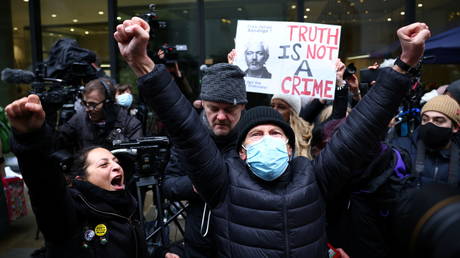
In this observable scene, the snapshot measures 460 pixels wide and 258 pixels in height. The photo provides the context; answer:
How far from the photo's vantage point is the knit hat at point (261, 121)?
6.32 feet

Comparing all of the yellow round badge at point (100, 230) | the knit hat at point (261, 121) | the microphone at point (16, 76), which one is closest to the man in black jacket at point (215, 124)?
the knit hat at point (261, 121)

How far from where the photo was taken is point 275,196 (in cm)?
177

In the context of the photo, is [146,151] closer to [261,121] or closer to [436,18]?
[261,121]

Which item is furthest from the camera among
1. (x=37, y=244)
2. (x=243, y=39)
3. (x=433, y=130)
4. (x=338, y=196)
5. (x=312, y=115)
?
(x=37, y=244)

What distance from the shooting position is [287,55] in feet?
11.6

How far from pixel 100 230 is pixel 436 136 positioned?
7.83ft

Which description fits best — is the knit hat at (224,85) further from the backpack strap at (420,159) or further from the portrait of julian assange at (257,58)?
the backpack strap at (420,159)

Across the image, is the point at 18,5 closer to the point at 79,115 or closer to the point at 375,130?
the point at 79,115

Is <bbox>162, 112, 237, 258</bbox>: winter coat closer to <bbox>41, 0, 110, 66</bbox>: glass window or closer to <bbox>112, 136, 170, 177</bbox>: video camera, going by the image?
<bbox>112, 136, 170, 177</bbox>: video camera

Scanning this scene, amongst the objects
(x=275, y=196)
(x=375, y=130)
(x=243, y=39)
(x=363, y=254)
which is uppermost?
(x=243, y=39)

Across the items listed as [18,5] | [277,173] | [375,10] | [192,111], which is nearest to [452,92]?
[277,173]

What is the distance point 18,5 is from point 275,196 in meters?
8.92

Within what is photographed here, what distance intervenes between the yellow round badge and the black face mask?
2326 mm

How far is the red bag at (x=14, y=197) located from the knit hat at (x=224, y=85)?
12.7 ft
